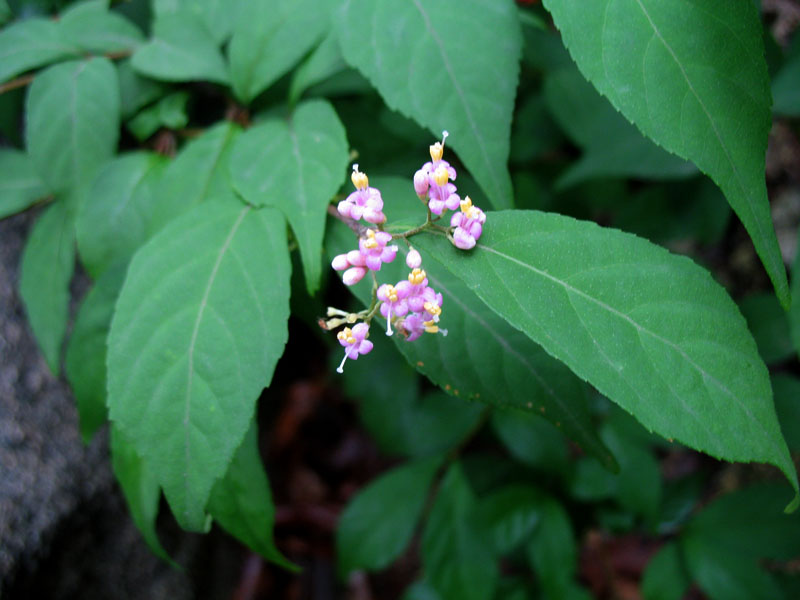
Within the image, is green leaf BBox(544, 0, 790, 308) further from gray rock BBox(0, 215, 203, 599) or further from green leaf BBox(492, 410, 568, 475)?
gray rock BBox(0, 215, 203, 599)

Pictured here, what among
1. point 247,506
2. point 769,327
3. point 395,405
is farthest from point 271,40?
point 769,327

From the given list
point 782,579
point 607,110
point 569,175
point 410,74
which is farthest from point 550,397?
point 782,579

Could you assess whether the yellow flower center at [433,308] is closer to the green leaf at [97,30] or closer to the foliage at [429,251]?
the foliage at [429,251]

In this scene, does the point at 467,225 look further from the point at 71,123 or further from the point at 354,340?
the point at 71,123

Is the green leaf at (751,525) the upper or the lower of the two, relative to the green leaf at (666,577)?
upper

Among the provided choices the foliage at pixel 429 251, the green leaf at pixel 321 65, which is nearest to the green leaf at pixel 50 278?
the foliage at pixel 429 251
